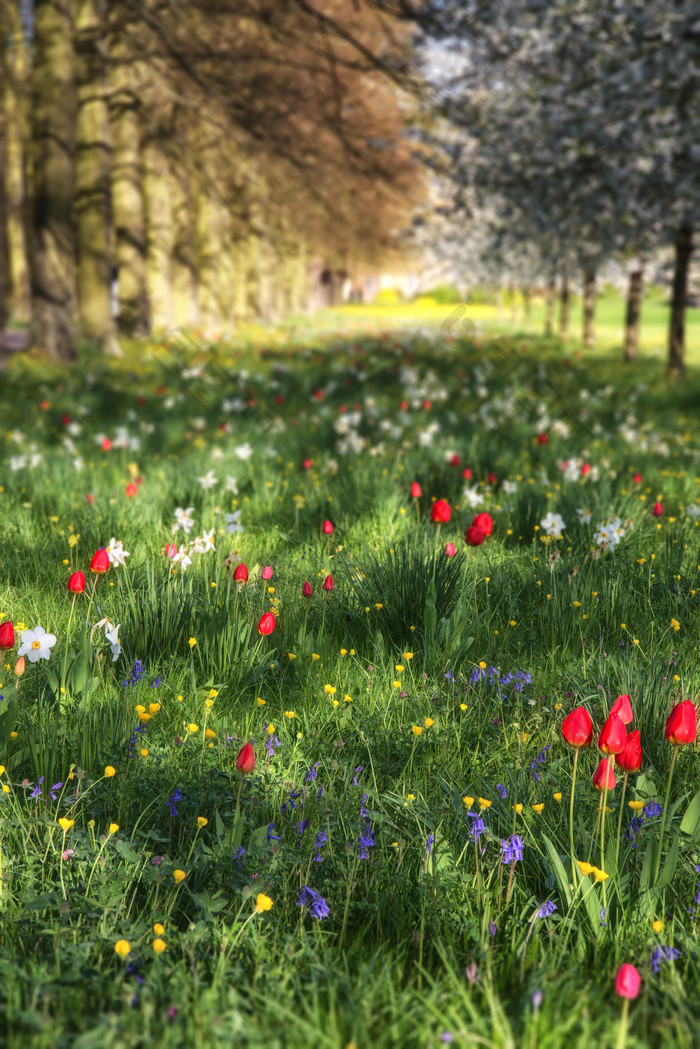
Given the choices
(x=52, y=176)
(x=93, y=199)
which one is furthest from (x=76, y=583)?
(x=93, y=199)

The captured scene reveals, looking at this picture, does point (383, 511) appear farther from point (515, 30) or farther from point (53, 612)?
point (515, 30)

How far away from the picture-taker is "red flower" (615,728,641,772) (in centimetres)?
171

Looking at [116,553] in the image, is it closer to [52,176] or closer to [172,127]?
[52,176]

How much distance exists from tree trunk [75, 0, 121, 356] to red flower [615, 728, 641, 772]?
13.5 meters

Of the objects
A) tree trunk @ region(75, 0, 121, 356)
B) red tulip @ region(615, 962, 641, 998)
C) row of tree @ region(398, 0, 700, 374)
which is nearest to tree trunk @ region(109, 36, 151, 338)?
tree trunk @ region(75, 0, 121, 356)

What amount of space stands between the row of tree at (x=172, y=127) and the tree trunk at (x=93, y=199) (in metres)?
0.03

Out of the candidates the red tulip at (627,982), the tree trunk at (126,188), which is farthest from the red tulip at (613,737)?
the tree trunk at (126,188)

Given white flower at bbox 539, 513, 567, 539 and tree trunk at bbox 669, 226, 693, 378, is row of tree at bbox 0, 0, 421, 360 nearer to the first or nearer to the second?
tree trunk at bbox 669, 226, 693, 378

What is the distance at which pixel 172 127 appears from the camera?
1644cm

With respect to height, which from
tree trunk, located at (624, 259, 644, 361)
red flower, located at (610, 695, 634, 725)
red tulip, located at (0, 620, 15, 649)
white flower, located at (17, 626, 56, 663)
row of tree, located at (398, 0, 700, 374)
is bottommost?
white flower, located at (17, 626, 56, 663)

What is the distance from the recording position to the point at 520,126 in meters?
12.7

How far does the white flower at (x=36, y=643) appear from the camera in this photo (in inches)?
92.4

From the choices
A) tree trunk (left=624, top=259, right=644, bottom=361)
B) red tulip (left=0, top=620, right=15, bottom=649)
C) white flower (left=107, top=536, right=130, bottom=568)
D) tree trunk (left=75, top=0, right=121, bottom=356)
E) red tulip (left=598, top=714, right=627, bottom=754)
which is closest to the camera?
red tulip (left=598, top=714, right=627, bottom=754)

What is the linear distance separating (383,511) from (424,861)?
8.66 feet
